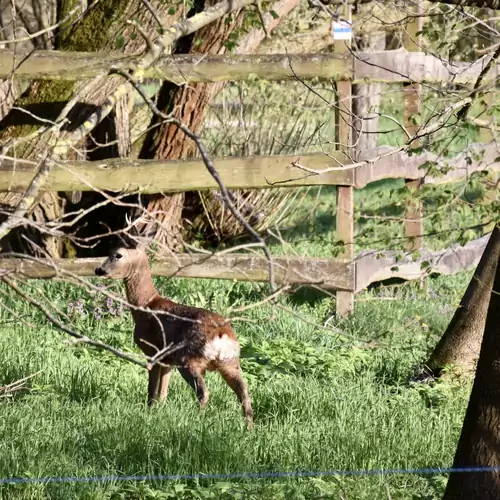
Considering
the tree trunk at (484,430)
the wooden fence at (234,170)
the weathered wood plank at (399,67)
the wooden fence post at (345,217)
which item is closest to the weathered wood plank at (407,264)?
the wooden fence at (234,170)

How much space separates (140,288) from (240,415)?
1252 millimetres

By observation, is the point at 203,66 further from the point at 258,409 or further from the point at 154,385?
the point at 258,409

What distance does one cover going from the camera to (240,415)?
6.14 metres

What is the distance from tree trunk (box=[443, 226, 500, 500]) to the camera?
4410mm

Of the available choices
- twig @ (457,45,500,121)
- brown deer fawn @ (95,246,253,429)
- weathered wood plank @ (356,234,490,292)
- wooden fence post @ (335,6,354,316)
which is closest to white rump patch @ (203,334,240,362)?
brown deer fawn @ (95,246,253,429)

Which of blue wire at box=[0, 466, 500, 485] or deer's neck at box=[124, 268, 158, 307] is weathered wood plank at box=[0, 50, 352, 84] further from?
blue wire at box=[0, 466, 500, 485]

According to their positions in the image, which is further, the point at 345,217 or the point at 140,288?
the point at 345,217

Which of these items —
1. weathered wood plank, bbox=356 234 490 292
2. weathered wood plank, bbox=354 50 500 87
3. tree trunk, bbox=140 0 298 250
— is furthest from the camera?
tree trunk, bbox=140 0 298 250

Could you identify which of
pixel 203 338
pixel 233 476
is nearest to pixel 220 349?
pixel 203 338

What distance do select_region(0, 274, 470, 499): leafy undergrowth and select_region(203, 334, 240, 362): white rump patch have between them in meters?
0.31

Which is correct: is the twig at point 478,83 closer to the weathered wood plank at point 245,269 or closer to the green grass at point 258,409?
the green grass at point 258,409

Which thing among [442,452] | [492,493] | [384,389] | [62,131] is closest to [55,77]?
[62,131]

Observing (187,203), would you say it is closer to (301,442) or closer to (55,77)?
(55,77)

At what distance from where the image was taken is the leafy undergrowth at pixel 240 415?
4.89 meters
